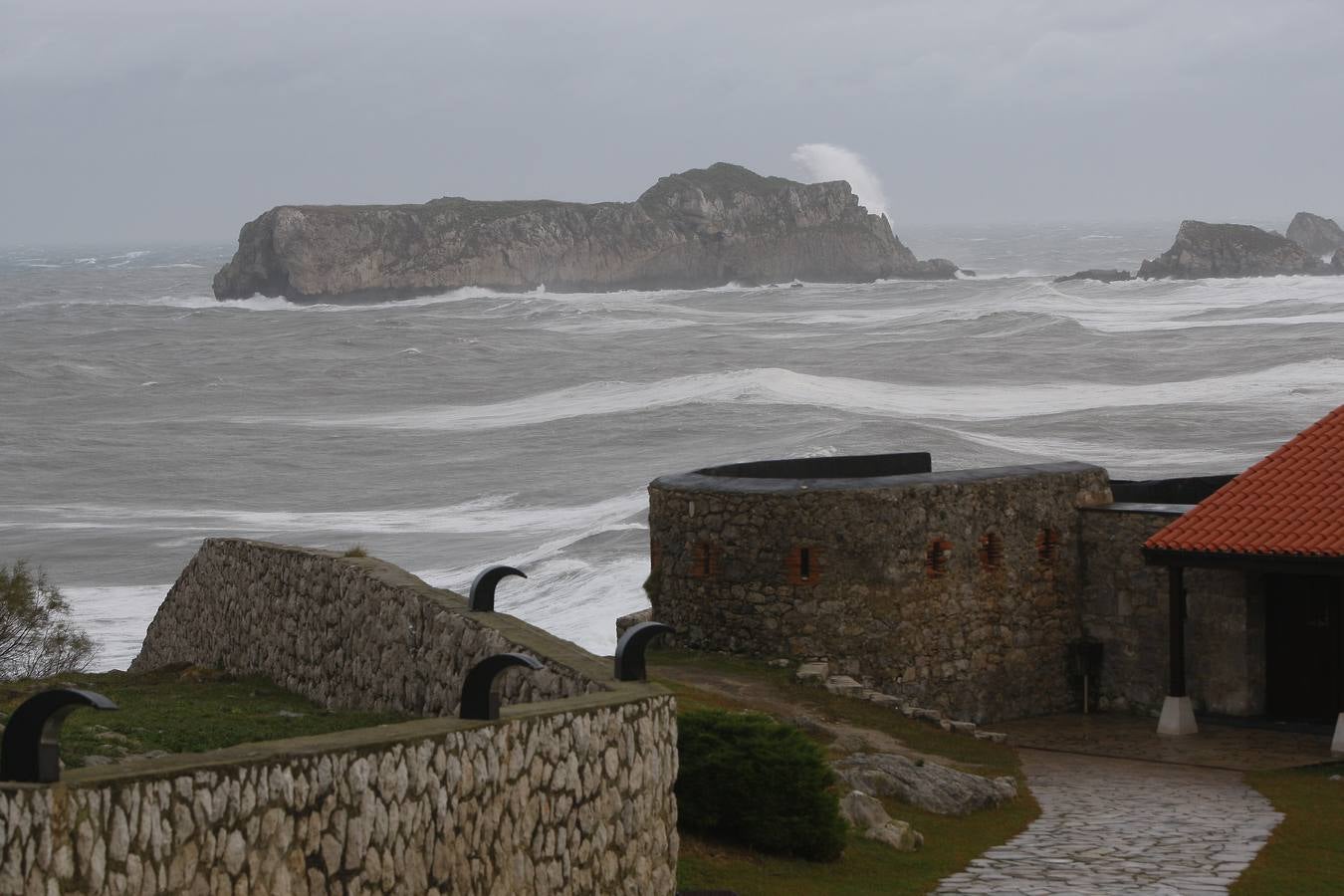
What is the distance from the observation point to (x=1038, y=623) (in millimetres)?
19234

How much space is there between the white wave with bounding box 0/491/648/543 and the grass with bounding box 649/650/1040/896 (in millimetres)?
25721

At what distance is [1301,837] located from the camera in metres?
13.1

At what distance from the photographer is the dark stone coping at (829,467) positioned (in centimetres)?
2052

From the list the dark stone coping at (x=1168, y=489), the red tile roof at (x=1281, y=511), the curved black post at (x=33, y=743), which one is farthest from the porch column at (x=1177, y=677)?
the curved black post at (x=33, y=743)

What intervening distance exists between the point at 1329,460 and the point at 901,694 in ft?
16.0

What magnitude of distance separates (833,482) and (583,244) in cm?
14933

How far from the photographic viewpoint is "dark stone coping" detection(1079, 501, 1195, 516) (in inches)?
744

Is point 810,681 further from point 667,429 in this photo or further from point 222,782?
point 667,429

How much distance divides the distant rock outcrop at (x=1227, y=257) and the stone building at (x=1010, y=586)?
124983 mm

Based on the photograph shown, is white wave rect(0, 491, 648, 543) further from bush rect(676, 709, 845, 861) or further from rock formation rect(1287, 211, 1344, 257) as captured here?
rock formation rect(1287, 211, 1344, 257)

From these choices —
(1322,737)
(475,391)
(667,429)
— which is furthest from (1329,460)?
(475,391)

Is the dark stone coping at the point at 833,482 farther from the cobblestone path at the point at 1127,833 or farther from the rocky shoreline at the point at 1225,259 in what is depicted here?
the rocky shoreline at the point at 1225,259

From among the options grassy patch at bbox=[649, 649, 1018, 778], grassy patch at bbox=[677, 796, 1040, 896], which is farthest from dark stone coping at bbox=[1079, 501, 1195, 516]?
grassy patch at bbox=[677, 796, 1040, 896]

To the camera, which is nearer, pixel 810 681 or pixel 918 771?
pixel 918 771
